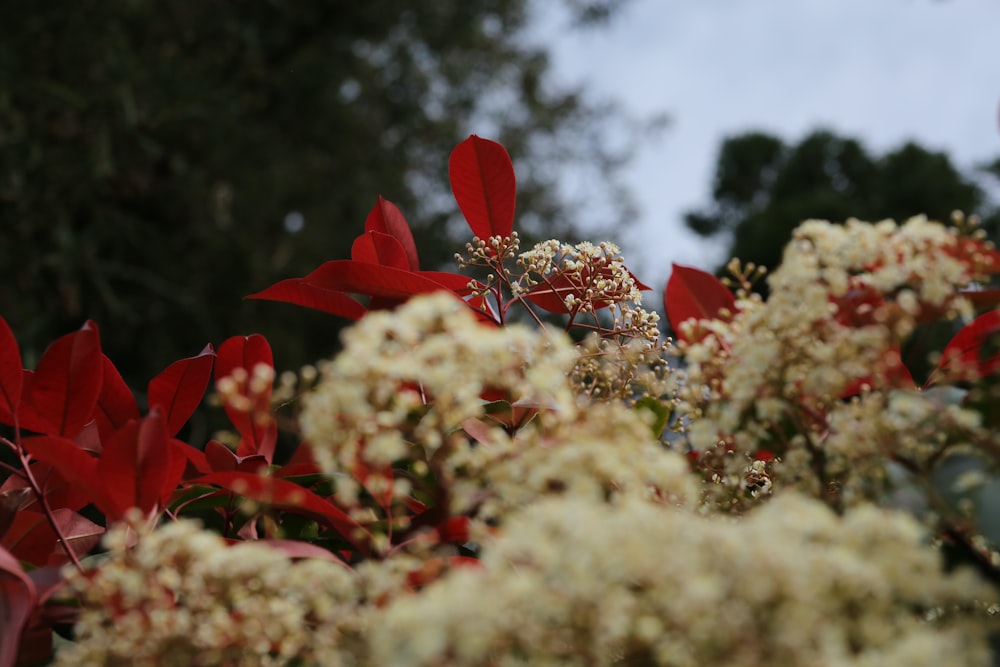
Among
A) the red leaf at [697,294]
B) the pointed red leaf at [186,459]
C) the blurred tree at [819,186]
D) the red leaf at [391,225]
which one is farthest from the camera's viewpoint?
the blurred tree at [819,186]

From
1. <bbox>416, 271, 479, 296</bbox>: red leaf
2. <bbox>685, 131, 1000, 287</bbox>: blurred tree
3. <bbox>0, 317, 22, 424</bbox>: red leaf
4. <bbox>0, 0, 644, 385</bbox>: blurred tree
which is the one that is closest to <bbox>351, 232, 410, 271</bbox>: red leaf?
<bbox>416, 271, 479, 296</bbox>: red leaf

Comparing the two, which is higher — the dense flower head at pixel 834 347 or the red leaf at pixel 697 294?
the red leaf at pixel 697 294

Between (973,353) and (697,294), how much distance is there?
186 millimetres

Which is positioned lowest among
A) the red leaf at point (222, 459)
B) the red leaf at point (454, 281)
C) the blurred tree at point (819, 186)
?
the red leaf at point (222, 459)

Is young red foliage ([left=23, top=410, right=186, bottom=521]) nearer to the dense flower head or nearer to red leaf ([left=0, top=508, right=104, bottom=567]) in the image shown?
red leaf ([left=0, top=508, right=104, bottom=567])

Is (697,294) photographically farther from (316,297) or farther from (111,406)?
(111,406)

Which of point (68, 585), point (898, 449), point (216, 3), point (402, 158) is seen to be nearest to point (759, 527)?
point (898, 449)

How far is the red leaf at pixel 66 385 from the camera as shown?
1.92ft

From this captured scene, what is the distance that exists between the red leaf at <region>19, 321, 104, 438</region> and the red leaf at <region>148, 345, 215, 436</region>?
0.06 meters

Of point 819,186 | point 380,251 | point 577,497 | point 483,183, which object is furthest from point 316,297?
point 819,186

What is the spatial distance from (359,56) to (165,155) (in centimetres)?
239

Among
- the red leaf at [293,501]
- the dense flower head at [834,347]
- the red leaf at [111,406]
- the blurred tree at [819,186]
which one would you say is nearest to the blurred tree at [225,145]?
the red leaf at [111,406]

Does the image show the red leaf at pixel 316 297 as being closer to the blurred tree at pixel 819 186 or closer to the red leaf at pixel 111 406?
the red leaf at pixel 111 406

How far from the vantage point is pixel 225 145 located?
5348 mm
